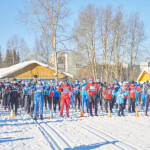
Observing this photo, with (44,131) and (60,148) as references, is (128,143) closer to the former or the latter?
(60,148)

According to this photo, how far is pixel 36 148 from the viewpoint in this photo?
6453mm

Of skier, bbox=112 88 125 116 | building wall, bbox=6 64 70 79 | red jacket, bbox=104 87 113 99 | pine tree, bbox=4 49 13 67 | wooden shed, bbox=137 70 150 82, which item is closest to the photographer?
skier, bbox=112 88 125 116

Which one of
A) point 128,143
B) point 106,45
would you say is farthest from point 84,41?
point 128,143

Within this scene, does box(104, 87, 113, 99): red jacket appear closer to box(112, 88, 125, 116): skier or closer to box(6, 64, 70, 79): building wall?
box(112, 88, 125, 116): skier

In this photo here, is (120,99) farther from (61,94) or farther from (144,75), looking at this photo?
(144,75)

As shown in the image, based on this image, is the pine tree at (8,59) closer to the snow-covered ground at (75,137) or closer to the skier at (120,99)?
the skier at (120,99)

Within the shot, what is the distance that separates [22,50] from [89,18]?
32.8 meters

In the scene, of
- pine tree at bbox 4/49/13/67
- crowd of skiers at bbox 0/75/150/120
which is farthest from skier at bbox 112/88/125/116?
pine tree at bbox 4/49/13/67

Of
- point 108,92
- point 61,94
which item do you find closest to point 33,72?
point 108,92

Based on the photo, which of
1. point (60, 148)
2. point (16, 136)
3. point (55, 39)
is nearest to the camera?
point (60, 148)

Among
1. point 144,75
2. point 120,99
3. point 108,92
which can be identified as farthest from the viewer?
point 144,75

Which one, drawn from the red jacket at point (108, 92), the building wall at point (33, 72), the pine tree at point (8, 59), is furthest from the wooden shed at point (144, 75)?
the pine tree at point (8, 59)

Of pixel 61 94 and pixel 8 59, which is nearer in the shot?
pixel 61 94

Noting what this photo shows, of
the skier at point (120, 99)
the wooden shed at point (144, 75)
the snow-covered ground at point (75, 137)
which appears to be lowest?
the snow-covered ground at point (75, 137)
